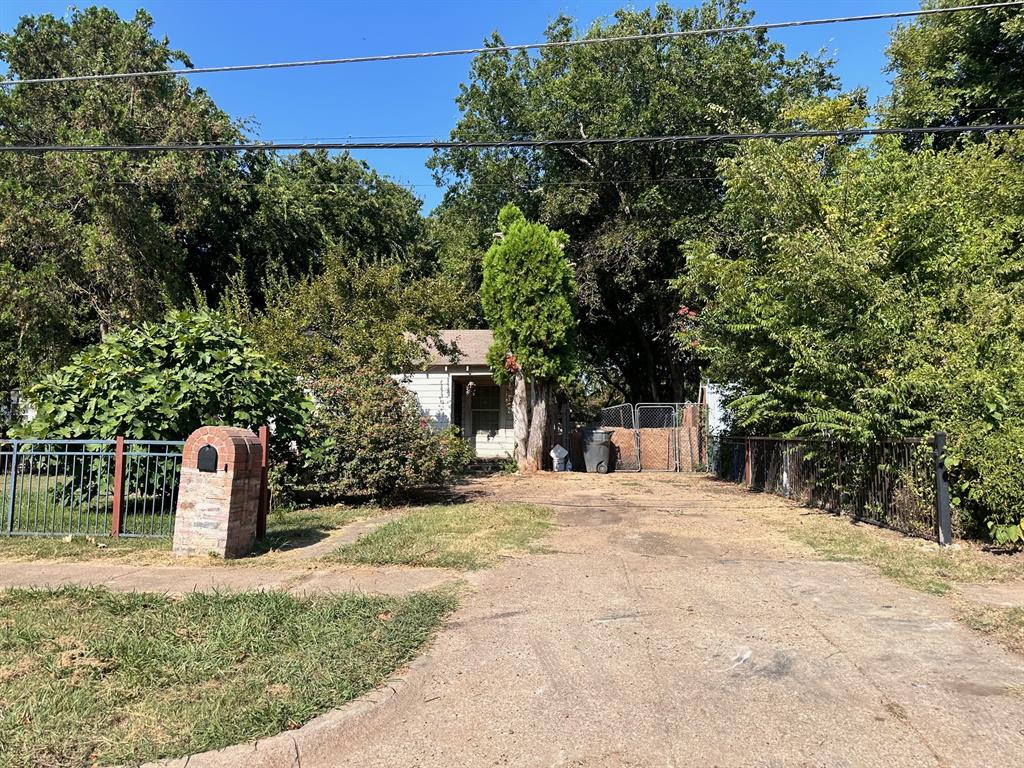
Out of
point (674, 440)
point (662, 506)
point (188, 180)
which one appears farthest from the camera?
point (674, 440)

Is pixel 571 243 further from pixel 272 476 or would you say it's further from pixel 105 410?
pixel 105 410

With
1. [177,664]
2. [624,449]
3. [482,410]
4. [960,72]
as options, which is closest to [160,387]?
[177,664]

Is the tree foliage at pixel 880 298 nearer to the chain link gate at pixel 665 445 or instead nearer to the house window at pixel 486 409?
the chain link gate at pixel 665 445

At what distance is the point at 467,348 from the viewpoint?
2200 cm

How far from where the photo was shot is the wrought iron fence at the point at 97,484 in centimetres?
→ 898

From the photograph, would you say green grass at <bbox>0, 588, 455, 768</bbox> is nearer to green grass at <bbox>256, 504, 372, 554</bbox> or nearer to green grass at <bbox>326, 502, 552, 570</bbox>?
green grass at <bbox>326, 502, 552, 570</bbox>

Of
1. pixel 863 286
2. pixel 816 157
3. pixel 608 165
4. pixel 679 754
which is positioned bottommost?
pixel 679 754

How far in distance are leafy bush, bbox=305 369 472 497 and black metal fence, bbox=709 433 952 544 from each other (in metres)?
6.47

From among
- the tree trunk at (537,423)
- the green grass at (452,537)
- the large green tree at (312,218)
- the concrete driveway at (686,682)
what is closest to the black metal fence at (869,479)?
the concrete driveway at (686,682)

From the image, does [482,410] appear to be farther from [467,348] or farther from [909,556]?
[909,556]

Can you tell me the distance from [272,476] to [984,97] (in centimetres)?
2128

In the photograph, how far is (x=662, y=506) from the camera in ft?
40.8

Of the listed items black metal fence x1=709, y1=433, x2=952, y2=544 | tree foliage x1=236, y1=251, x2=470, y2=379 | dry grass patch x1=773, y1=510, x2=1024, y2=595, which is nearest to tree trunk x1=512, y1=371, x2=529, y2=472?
tree foliage x1=236, y1=251, x2=470, y2=379

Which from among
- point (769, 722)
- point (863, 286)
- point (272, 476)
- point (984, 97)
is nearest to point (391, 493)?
point (272, 476)
